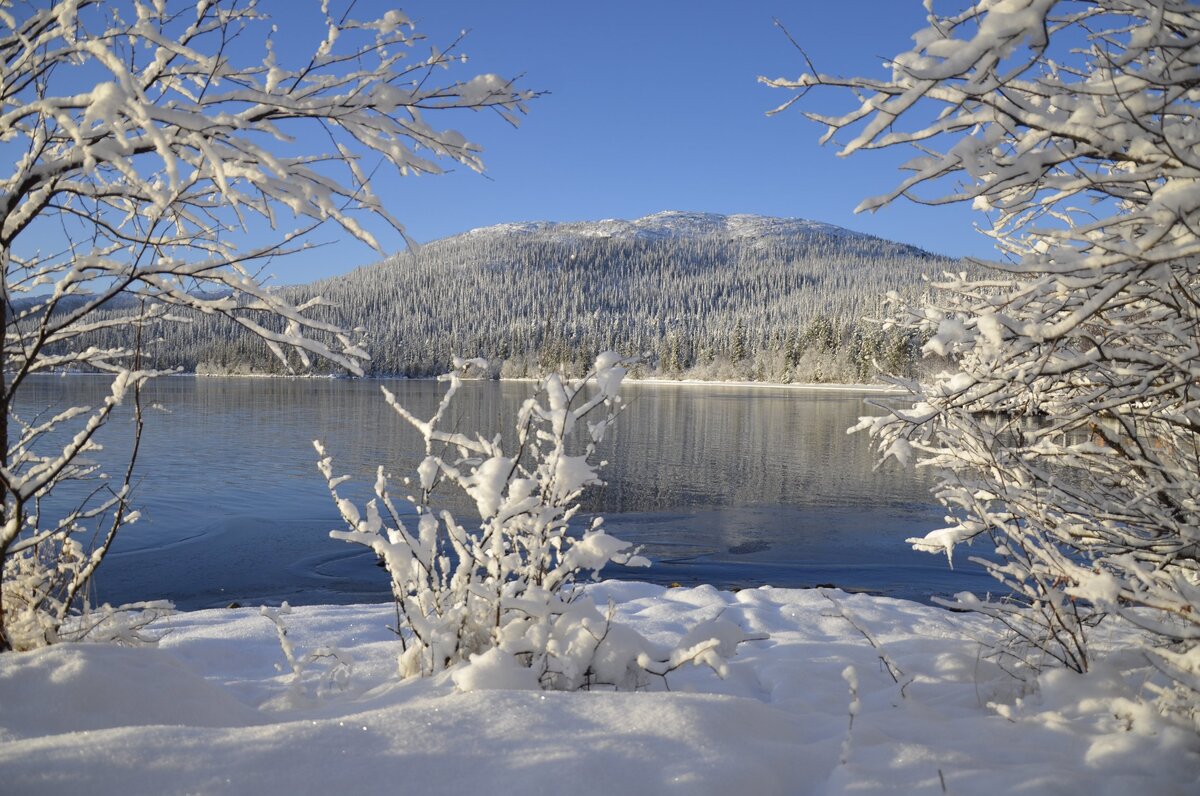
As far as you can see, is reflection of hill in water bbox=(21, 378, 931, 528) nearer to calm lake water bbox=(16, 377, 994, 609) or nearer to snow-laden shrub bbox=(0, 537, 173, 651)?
calm lake water bbox=(16, 377, 994, 609)

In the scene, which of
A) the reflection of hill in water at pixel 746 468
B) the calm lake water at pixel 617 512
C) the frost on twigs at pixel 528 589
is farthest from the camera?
the reflection of hill in water at pixel 746 468

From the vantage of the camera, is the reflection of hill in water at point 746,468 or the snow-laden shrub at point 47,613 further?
the reflection of hill in water at point 746,468

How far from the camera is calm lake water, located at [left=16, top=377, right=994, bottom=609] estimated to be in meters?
10.3

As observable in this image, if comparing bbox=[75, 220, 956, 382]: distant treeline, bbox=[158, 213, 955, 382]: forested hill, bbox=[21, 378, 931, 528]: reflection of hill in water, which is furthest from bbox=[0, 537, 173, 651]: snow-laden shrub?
bbox=[158, 213, 955, 382]: forested hill

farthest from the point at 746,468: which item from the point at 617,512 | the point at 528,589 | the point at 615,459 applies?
the point at 528,589

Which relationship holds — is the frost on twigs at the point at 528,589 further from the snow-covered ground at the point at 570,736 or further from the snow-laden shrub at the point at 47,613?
the snow-laden shrub at the point at 47,613

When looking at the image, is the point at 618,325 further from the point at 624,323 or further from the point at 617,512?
the point at 617,512

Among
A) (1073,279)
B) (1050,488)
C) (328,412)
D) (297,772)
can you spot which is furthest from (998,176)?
(328,412)

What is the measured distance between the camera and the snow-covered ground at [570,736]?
1.92 metres

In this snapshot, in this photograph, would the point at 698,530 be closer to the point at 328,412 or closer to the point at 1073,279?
the point at 1073,279

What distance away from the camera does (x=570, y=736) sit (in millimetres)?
2213

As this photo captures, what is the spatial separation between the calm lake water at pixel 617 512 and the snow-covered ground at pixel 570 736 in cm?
157

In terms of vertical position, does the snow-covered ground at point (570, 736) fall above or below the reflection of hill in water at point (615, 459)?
above

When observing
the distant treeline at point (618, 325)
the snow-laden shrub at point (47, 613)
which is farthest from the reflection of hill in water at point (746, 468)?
the distant treeline at point (618, 325)
